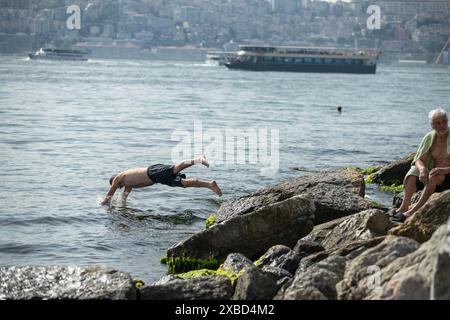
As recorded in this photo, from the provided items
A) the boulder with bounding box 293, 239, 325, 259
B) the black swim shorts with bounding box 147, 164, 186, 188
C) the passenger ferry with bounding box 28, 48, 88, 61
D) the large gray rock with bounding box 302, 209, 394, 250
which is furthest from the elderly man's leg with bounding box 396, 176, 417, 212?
the passenger ferry with bounding box 28, 48, 88, 61

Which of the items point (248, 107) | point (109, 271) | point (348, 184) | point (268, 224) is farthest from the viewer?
point (248, 107)

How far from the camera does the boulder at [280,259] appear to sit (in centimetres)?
879

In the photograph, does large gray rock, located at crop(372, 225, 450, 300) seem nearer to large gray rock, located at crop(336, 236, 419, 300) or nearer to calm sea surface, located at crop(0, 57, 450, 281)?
large gray rock, located at crop(336, 236, 419, 300)

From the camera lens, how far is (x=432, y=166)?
32.6ft

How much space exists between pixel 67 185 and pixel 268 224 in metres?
9.26

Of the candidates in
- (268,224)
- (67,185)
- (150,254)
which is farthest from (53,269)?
(67,185)

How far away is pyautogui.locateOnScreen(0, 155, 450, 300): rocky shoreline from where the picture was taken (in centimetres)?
646

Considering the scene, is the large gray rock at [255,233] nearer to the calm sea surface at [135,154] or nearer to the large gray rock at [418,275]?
the calm sea surface at [135,154]

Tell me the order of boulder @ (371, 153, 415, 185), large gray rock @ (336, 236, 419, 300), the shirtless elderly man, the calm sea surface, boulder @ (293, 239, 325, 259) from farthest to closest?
boulder @ (371, 153, 415, 185) < the shirtless elderly man < the calm sea surface < boulder @ (293, 239, 325, 259) < large gray rock @ (336, 236, 419, 300)

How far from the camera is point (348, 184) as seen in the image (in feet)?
42.3

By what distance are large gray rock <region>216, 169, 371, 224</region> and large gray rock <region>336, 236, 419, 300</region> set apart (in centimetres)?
364

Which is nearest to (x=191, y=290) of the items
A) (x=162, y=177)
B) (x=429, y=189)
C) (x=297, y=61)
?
(x=429, y=189)

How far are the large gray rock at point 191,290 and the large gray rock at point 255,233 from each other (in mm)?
2212

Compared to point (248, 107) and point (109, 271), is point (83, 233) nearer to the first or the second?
point (109, 271)
